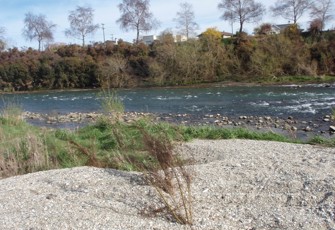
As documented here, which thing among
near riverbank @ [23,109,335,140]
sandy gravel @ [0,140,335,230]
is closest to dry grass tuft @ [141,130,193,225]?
sandy gravel @ [0,140,335,230]

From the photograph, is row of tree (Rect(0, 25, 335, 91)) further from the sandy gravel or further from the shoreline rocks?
the sandy gravel

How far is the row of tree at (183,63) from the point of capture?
4266 centimetres

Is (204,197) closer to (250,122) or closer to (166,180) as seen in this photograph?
(166,180)

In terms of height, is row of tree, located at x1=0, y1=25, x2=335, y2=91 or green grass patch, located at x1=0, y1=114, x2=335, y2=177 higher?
row of tree, located at x1=0, y1=25, x2=335, y2=91

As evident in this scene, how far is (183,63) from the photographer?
4556 centimetres

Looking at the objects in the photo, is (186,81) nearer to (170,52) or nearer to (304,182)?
(170,52)

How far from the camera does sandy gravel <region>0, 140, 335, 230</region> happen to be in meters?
4.51

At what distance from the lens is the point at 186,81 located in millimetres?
44594

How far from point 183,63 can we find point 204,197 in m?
41.0

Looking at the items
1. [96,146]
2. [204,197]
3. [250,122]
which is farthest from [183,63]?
[204,197]

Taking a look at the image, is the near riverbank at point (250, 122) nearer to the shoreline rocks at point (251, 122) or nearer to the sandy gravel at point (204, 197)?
the shoreline rocks at point (251, 122)

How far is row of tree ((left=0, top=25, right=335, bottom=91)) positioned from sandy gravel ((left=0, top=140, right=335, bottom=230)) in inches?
1391

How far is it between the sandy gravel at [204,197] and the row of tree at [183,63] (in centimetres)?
3534

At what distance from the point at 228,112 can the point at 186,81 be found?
972 inches
